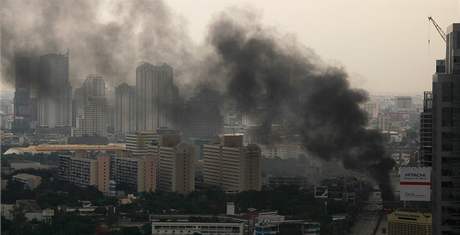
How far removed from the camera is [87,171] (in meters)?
9.91

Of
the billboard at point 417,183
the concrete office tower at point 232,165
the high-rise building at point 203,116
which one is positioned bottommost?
the concrete office tower at point 232,165

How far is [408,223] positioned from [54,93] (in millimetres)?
6227

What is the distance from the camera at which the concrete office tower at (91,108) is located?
10.4m

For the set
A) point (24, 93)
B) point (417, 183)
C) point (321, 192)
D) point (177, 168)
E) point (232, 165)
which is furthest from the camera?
point (24, 93)

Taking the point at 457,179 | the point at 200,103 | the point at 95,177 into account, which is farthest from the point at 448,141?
the point at 95,177

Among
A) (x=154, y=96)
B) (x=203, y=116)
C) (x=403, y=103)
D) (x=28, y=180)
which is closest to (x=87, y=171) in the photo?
(x=28, y=180)

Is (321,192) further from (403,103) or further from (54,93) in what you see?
(54,93)

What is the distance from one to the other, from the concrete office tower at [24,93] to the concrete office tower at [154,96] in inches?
50.5

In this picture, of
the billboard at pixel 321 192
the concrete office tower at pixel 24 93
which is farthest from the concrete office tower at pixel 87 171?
the billboard at pixel 321 192

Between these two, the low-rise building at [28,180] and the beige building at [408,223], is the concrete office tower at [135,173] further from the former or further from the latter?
the beige building at [408,223]

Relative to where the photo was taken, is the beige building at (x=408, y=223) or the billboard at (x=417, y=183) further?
the beige building at (x=408, y=223)

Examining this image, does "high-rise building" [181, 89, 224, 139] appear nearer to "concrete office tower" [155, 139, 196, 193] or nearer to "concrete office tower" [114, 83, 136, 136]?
"concrete office tower" [155, 139, 196, 193]

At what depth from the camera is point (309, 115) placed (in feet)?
28.8

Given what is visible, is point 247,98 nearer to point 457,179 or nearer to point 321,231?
point 321,231
